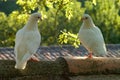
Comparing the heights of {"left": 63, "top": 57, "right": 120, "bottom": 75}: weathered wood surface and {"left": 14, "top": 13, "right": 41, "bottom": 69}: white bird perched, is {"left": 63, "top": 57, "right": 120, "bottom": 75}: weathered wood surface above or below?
below

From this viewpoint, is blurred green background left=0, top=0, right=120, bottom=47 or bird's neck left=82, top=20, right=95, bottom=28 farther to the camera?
blurred green background left=0, top=0, right=120, bottom=47

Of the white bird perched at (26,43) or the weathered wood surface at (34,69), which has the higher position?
the white bird perched at (26,43)

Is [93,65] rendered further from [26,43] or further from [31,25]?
[31,25]

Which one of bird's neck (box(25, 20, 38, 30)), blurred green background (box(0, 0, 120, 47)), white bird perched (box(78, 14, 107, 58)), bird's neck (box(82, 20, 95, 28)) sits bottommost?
blurred green background (box(0, 0, 120, 47))

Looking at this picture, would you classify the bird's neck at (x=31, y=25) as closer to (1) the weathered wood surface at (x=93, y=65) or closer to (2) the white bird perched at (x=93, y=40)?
(1) the weathered wood surface at (x=93, y=65)

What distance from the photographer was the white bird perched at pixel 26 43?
16.4ft

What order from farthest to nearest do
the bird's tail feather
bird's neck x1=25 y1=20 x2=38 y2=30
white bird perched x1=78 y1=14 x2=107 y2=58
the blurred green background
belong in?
the blurred green background → white bird perched x1=78 y1=14 x2=107 y2=58 → bird's neck x1=25 y1=20 x2=38 y2=30 → the bird's tail feather

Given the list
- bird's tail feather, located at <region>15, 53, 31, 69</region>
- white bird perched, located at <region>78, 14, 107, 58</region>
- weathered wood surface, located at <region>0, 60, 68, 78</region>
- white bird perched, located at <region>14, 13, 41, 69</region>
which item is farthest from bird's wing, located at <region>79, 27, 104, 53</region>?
bird's tail feather, located at <region>15, 53, 31, 69</region>

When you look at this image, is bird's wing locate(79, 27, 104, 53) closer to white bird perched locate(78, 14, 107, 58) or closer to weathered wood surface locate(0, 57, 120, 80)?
white bird perched locate(78, 14, 107, 58)

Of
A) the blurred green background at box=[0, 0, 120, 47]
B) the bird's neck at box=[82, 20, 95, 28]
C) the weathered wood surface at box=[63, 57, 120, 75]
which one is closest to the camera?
the weathered wood surface at box=[63, 57, 120, 75]

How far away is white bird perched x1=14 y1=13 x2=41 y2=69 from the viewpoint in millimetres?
4987

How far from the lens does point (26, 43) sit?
5328 mm

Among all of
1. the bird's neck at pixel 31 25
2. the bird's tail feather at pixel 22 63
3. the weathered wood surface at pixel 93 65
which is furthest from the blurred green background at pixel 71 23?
the bird's tail feather at pixel 22 63

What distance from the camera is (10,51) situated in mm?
17469
